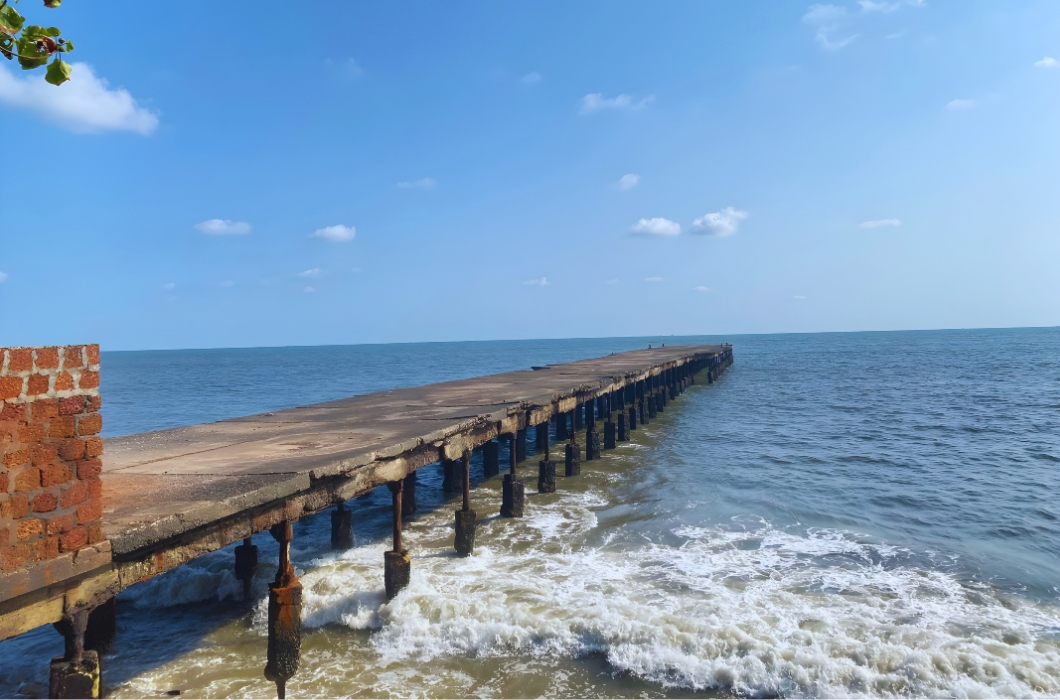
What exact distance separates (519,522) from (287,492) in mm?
7107

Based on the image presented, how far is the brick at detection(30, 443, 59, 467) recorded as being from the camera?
4.25 meters

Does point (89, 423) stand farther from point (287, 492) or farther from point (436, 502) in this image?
point (436, 502)

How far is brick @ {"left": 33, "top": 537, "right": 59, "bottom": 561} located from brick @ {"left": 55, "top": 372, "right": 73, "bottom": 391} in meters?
1.02

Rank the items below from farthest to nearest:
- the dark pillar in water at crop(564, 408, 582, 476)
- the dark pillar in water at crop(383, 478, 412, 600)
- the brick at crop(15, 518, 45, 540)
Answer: the dark pillar in water at crop(564, 408, 582, 476)
the dark pillar in water at crop(383, 478, 412, 600)
the brick at crop(15, 518, 45, 540)

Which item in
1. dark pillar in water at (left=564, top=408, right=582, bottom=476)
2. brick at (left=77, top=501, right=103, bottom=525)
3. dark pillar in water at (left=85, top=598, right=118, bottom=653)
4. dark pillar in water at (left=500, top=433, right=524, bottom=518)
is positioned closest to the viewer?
brick at (left=77, top=501, right=103, bottom=525)

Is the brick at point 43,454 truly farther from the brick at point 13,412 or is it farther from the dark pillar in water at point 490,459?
the dark pillar in water at point 490,459

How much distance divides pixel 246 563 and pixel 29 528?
6213 millimetres

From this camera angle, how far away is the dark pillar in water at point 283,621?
22.7ft

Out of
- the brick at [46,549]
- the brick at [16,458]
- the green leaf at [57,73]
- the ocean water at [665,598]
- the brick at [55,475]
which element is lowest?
the ocean water at [665,598]

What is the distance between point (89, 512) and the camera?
185 inches

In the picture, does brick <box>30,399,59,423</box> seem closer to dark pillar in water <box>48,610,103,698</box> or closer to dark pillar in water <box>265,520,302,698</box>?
dark pillar in water <box>48,610,103,698</box>

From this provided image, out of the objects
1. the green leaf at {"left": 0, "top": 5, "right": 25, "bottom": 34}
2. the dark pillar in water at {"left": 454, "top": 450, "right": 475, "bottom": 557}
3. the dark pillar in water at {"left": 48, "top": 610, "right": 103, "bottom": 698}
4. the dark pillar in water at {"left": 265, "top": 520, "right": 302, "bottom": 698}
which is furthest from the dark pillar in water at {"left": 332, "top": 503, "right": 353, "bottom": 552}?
the green leaf at {"left": 0, "top": 5, "right": 25, "bottom": 34}

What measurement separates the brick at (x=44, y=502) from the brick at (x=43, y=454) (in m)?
0.21

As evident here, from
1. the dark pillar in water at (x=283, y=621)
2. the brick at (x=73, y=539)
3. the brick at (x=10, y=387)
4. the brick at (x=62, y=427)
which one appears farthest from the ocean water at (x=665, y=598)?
the brick at (x=10, y=387)
